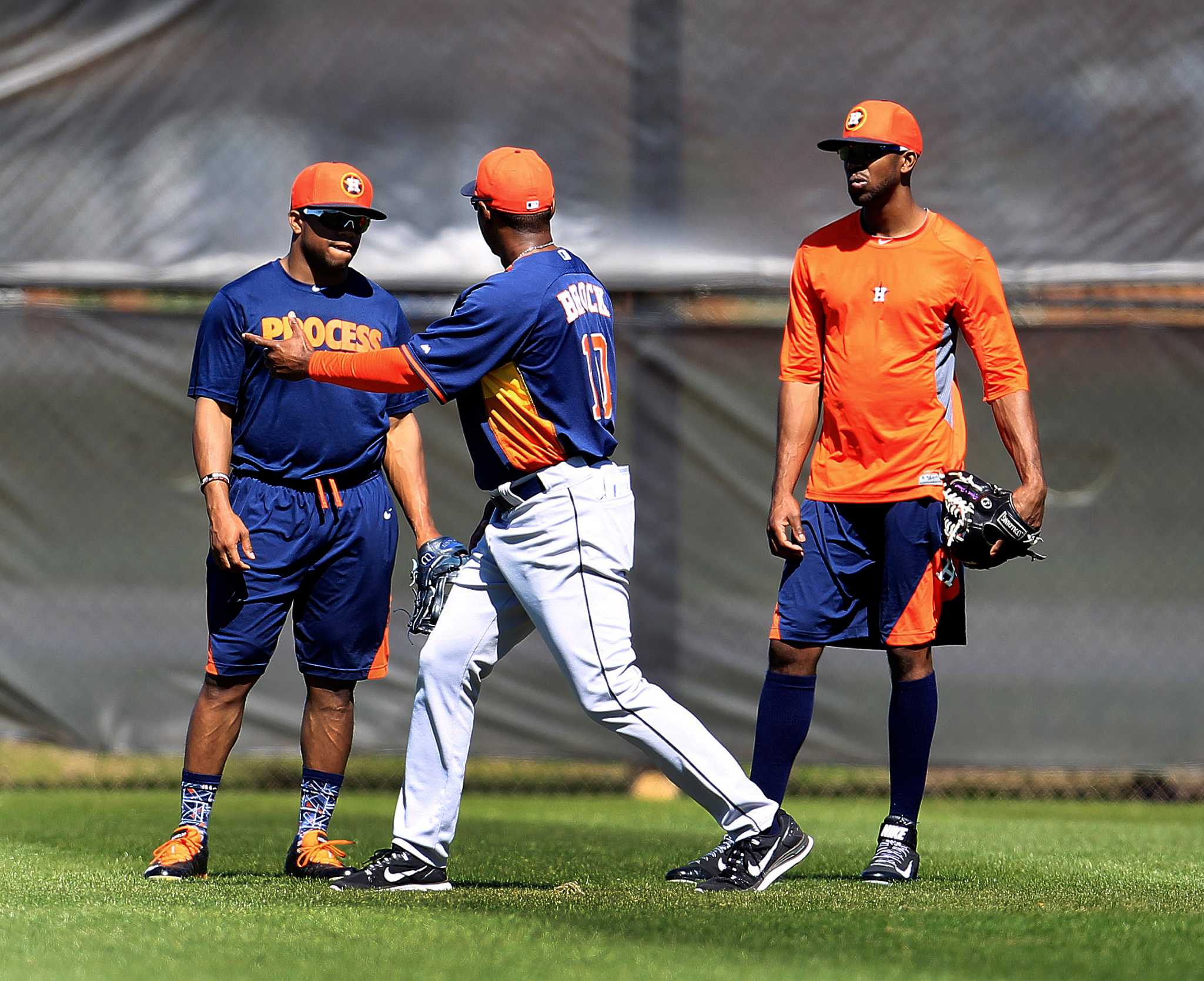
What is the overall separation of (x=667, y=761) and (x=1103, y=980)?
134 centimetres

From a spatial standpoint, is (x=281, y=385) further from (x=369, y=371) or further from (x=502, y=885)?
(x=502, y=885)

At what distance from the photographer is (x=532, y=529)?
4.19m

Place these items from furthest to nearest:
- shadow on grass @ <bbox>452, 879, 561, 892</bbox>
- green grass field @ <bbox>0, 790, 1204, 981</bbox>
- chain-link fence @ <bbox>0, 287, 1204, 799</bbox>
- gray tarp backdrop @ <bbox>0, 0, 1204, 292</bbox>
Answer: gray tarp backdrop @ <bbox>0, 0, 1204, 292</bbox> < chain-link fence @ <bbox>0, 287, 1204, 799</bbox> < shadow on grass @ <bbox>452, 879, 561, 892</bbox> < green grass field @ <bbox>0, 790, 1204, 981</bbox>

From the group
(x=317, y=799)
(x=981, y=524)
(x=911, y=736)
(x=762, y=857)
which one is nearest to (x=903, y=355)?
(x=981, y=524)

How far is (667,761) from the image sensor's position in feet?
13.6

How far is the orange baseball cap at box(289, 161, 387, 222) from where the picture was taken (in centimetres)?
471

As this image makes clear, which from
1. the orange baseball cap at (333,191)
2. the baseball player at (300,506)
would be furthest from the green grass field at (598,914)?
the orange baseball cap at (333,191)

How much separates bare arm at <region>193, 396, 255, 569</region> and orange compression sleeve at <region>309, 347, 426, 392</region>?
1.92 feet

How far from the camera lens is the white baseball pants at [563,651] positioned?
163 inches

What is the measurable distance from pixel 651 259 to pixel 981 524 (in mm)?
3514

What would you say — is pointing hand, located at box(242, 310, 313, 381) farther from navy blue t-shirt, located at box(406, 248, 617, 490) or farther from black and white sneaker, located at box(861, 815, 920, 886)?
black and white sneaker, located at box(861, 815, 920, 886)

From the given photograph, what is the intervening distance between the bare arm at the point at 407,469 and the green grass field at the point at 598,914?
112 centimetres

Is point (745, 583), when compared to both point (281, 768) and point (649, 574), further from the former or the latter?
→ point (281, 768)

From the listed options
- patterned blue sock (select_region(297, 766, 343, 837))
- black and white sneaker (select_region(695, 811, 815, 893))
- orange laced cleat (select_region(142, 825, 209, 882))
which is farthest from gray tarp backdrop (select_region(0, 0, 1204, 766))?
black and white sneaker (select_region(695, 811, 815, 893))
